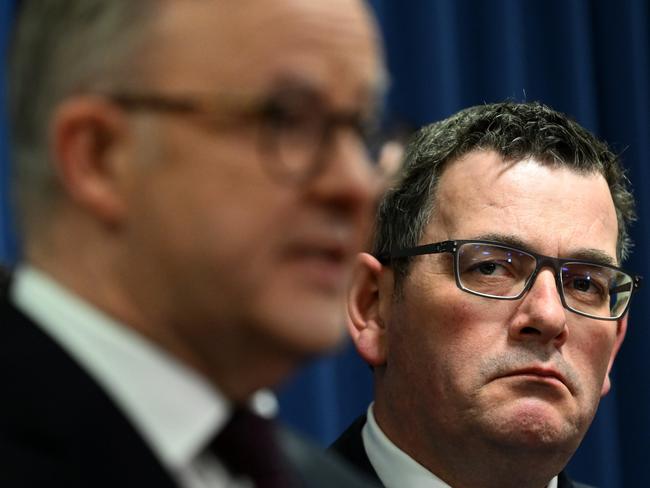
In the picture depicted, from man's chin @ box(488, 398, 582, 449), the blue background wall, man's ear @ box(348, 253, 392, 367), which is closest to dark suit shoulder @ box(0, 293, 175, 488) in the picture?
man's chin @ box(488, 398, 582, 449)

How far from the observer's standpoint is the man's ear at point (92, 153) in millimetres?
811

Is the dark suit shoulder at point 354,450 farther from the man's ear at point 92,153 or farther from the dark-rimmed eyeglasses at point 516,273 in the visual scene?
the man's ear at point 92,153

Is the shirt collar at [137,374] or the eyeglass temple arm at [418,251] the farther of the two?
the eyeglass temple arm at [418,251]

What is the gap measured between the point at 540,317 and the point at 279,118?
2.95 ft

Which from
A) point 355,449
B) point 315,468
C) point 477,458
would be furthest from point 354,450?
point 315,468

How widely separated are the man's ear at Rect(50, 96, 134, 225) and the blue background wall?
67.6 inches

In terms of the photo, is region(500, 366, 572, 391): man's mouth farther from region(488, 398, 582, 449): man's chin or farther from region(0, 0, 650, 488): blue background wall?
region(0, 0, 650, 488): blue background wall

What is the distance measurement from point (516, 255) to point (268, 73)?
0.93 metres

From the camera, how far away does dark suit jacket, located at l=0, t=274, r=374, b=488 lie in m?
0.75

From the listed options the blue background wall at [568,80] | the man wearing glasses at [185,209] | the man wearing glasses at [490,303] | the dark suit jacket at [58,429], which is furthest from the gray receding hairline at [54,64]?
the blue background wall at [568,80]

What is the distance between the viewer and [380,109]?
34.6 inches

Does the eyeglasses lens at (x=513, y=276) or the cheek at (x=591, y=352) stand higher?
the eyeglasses lens at (x=513, y=276)

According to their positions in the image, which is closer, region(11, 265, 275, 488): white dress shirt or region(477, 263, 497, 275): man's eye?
region(11, 265, 275, 488): white dress shirt

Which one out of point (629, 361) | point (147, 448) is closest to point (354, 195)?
point (147, 448)
